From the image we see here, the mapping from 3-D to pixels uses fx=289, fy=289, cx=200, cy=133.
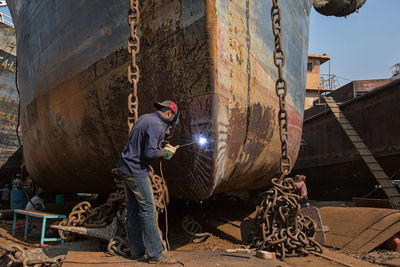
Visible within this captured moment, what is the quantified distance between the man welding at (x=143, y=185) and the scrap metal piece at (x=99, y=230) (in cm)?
40

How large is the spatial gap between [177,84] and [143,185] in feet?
3.55

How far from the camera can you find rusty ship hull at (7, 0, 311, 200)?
106 inches

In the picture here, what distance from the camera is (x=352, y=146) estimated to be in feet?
25.6

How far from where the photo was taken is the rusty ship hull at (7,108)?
912 centimetres

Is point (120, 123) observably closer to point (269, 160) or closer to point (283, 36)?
point (269, 160)

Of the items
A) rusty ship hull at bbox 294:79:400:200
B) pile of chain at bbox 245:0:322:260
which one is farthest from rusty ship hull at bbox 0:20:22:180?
rusty ship hull at bbox 294:79:400:200

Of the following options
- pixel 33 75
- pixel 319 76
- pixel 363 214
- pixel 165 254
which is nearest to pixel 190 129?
pixel 165 254

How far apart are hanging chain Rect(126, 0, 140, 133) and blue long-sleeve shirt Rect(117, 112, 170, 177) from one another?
465 mm

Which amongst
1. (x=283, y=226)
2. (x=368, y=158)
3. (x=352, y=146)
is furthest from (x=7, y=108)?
(x=368, y=158)

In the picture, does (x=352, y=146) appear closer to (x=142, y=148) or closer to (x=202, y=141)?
(x=202, y=141)

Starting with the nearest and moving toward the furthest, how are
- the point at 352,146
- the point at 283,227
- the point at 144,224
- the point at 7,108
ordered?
the point at 144,224 → the point at 283,227 → the point at 352,146 → the point at 7,108

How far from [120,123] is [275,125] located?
2.00 meters

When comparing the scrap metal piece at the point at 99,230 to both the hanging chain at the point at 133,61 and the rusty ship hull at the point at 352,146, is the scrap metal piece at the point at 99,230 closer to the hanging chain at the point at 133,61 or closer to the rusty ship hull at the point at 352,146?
the hanging chain at the point at 133,61

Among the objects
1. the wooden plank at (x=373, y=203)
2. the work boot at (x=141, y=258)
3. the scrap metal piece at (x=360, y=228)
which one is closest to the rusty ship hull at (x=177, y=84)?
the work boot at (x=141, y=258)
